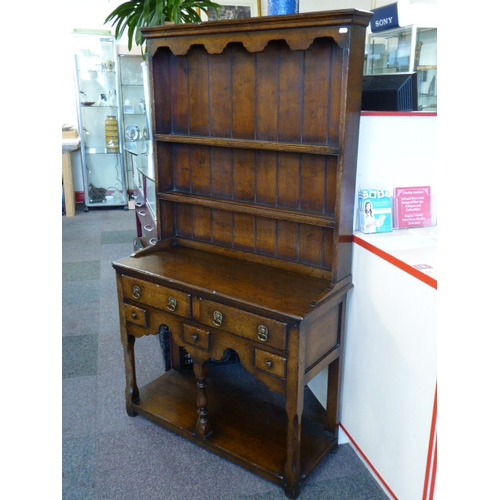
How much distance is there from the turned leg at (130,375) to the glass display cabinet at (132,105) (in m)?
3.73

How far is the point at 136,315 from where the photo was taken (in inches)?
77.4

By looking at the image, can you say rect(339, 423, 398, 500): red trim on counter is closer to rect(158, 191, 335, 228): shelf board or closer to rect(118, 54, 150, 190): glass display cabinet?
rect(158, 191, 335, 228): shelf board

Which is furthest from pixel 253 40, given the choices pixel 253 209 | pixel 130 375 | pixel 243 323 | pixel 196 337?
→ pixel 130 375

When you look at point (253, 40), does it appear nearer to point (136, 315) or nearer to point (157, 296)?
point (157, 296)

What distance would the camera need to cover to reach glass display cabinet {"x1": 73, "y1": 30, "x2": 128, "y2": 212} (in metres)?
5.32

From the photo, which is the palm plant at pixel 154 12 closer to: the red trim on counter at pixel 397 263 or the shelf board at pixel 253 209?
the shelf board at pixel 253 209

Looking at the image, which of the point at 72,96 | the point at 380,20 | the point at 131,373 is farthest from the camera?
the point at 72,96

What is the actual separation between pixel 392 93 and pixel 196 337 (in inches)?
49.1

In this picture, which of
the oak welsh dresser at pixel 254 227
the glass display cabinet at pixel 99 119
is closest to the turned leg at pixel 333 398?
the oak welsh dresser at pixel 254 227
